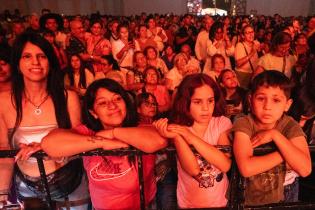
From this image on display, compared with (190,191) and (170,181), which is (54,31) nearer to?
(170,181)

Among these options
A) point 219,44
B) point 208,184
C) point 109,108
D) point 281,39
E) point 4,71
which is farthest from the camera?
point 219,44

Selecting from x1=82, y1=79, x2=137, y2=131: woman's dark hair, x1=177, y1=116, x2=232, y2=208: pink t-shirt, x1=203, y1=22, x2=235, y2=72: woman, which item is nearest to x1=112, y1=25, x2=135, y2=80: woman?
x1=203, y1=22, x2=235, y2=72: woman

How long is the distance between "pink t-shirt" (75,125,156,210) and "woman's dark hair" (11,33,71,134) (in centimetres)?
40

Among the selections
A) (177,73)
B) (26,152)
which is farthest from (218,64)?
(26,152)

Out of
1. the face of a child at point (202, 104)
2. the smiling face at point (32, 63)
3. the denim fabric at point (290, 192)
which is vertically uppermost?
the smiling face at point (32, 63)

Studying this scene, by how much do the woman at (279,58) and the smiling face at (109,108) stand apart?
2.98m

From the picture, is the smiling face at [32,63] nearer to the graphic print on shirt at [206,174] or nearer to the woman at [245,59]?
the graphic print on shirt at [206,174]

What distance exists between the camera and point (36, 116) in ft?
6.98

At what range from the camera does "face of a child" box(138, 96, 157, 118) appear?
371 centimetres

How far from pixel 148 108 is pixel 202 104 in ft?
5.99

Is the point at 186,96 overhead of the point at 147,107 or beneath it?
overhead

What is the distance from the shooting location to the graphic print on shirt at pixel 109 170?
1.82 m

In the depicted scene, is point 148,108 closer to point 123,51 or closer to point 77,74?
point 77,74

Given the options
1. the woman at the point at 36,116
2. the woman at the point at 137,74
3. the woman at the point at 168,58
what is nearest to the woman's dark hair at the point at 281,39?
the woman at the point at 137,74
